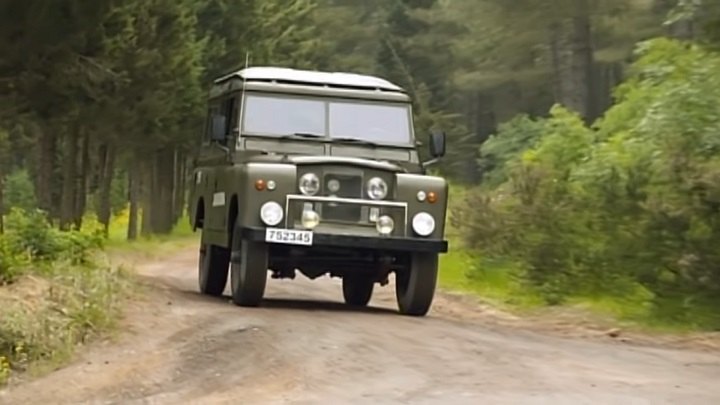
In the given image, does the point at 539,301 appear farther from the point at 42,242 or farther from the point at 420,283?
the point at 42,242

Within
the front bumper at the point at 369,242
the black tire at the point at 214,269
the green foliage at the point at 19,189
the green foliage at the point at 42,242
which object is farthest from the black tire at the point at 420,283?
the green foliage at the point at 19,189

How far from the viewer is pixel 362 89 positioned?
16891mm

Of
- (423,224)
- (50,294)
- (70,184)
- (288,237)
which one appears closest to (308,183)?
(288,237)

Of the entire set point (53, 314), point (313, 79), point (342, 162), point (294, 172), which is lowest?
point (53, 314)

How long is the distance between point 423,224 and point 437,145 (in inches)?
71.0

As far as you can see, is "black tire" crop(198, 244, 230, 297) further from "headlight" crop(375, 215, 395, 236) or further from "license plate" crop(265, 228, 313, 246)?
"headlight" crop(375, 215, 395, 236)

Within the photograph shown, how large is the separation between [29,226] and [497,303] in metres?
6.61

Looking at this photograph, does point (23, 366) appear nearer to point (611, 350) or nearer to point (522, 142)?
point (611, 350)

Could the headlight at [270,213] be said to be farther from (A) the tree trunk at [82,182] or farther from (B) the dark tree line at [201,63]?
(A) the tree trunk at [82,182]

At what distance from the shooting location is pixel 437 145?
1670cm

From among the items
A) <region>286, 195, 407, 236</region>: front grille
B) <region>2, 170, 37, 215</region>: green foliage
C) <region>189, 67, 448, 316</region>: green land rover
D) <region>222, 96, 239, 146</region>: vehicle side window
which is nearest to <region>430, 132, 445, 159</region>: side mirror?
<region>189, 67, 448, 316</region>: green land rover

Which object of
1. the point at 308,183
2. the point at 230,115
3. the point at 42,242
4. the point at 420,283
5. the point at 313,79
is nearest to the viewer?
the point at 308,183

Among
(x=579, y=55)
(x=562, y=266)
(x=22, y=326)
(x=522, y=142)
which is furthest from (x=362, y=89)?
(x=522, y=142)

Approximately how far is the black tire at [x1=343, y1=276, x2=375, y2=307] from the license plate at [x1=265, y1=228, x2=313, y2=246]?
3612 millimetres
